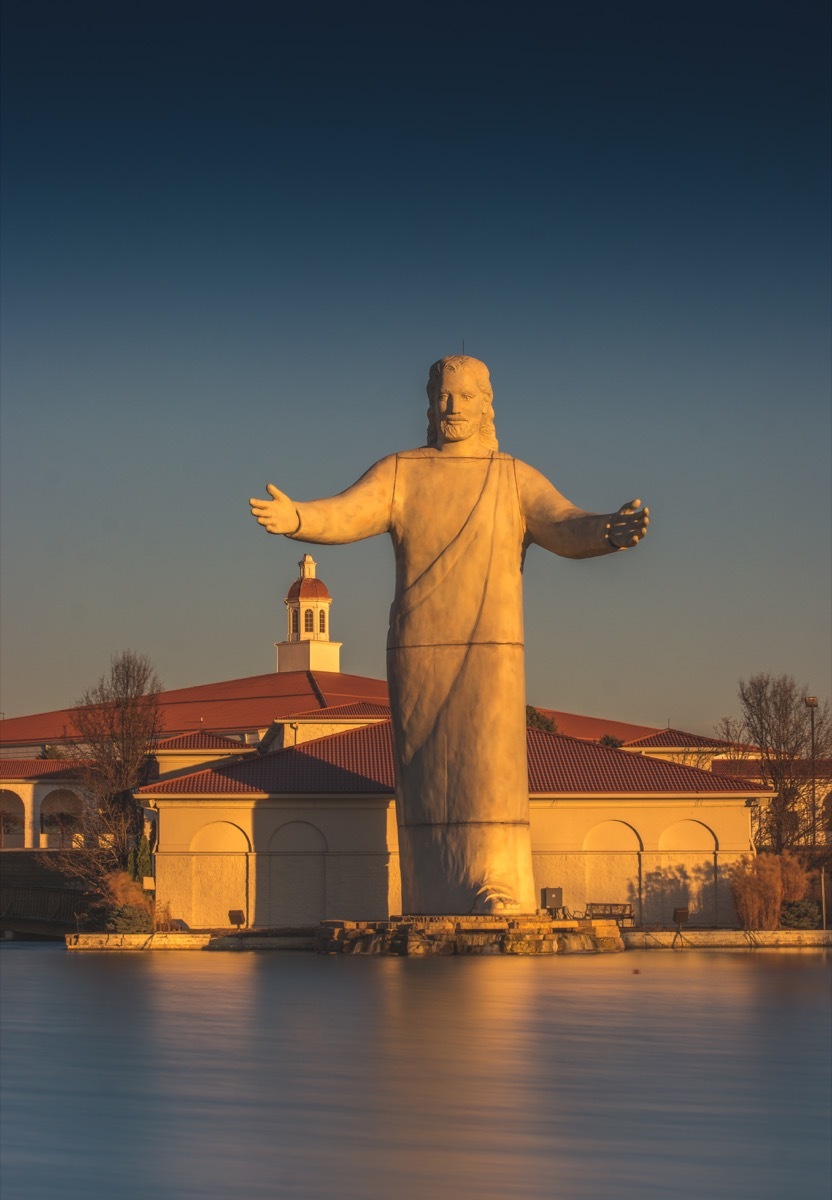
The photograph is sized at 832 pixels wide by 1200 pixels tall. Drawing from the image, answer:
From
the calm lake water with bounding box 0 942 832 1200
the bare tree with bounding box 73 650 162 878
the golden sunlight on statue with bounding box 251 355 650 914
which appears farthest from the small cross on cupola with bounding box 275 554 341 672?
the calm lake water with bounding box 0 942 832 1200

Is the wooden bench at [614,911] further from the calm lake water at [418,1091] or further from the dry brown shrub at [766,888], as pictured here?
the calm lake water at [418,1091]

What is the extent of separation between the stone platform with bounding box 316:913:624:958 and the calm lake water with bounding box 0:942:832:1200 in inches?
188

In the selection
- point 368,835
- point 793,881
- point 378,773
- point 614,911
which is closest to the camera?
point 793,881

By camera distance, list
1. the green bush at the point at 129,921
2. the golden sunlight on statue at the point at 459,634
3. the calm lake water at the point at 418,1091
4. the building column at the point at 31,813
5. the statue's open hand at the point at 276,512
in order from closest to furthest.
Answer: the calm lake water at the point at 418,1091
the statue's open hand at the point at 276,512
the golden sunlight on statue at the point at 459,634
the green bush at the point at 129,921
the building column at the point at 31,813

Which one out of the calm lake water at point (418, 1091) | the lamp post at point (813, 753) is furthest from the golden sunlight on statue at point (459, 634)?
the lamp post at point (813, 753)

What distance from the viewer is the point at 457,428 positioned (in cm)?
2705

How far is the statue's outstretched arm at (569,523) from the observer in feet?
82.1

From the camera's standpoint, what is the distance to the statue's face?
88.4 feet

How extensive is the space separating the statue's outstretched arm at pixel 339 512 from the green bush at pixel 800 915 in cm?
1236

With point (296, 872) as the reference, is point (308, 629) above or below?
above

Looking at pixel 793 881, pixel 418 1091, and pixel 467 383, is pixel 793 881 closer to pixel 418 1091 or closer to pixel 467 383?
pixel 467 383

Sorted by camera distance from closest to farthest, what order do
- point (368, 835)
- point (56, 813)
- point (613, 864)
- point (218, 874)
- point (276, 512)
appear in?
point (276, 512)
point (218, 874)
point (368, 835)
point (613, 864)
point (56, 813)

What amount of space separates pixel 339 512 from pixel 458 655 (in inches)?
119

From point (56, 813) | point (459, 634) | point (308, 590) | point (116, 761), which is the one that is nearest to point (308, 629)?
point (308, 590)
